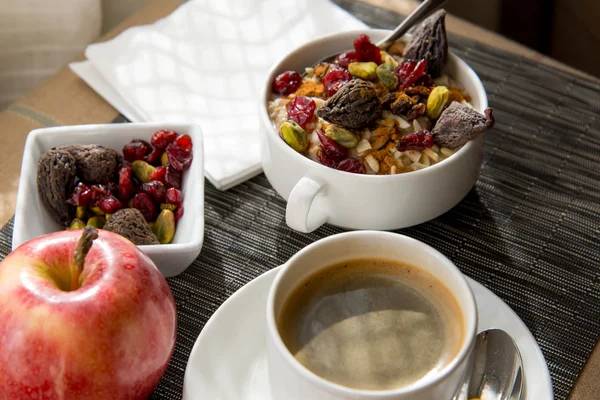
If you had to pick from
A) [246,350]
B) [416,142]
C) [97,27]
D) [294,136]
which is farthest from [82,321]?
[97,27]

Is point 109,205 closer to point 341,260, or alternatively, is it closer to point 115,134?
point 115,134

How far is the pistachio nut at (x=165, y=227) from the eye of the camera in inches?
40.4

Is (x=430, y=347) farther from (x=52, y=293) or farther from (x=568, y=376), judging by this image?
(x=52, y=293)

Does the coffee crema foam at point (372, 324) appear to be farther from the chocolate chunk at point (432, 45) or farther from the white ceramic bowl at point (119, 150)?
the chocolate chunk at point (432, 45)

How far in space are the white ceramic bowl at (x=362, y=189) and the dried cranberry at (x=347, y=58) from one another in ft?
0.46

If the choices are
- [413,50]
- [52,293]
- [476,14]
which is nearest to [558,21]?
[476,14]

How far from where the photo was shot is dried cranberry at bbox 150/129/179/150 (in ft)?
3.63

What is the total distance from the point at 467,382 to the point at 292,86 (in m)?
0.53

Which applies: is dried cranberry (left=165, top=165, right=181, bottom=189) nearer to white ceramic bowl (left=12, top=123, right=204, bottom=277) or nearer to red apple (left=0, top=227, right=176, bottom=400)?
white ceramic bowl (left=12, top=123, right=204, bottom=277)

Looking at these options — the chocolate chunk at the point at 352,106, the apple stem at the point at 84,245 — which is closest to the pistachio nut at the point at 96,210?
the apple stem at the point at 84,245

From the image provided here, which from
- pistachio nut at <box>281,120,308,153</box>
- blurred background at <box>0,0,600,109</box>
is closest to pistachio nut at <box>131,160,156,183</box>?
pistachio nut at <box>281,120,308,153</box>

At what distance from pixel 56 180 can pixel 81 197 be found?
42mm

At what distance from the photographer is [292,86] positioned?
1120 millimetres

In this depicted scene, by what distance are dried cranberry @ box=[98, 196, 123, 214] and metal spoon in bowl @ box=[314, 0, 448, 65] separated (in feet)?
1.33
